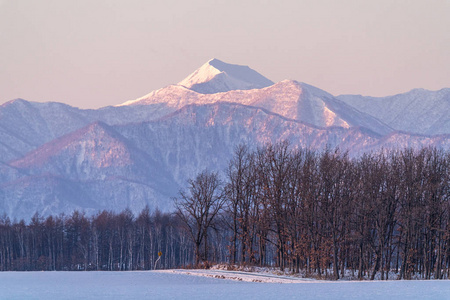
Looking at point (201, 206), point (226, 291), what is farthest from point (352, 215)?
point (226, 291)

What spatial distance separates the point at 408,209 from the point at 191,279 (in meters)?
25.3

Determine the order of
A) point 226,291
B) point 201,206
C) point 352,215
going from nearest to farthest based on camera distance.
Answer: point 226,291, point 352,215, point 201,206

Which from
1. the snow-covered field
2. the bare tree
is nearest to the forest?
the bare tree

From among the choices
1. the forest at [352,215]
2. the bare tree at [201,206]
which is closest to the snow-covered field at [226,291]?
the forest at [352,215]

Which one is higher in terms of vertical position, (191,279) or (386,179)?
(386,179)

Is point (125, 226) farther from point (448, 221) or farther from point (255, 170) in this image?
point (448, 221)

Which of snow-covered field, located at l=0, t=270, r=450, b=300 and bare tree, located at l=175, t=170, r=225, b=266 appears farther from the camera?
bare tree, located at l=175, t=170, r=225, b=266

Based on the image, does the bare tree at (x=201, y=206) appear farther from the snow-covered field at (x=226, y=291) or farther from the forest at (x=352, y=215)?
the snow-covered field at (x=226, y=291)

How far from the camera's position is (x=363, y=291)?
48.4 metres

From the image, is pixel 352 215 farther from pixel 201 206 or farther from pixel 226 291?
pixel 226 291

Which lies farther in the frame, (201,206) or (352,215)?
(201,206)

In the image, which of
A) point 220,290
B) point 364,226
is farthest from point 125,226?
point 220,290

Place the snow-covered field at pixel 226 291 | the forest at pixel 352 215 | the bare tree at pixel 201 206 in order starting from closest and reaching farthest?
the snow-covered field at pixel 226 291, the forest at pixel 352 215, the bare tree at pixel 201 206

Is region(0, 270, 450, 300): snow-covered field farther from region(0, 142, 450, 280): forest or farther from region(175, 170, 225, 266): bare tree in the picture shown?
region(175, 170, 225, 266): bare tree
